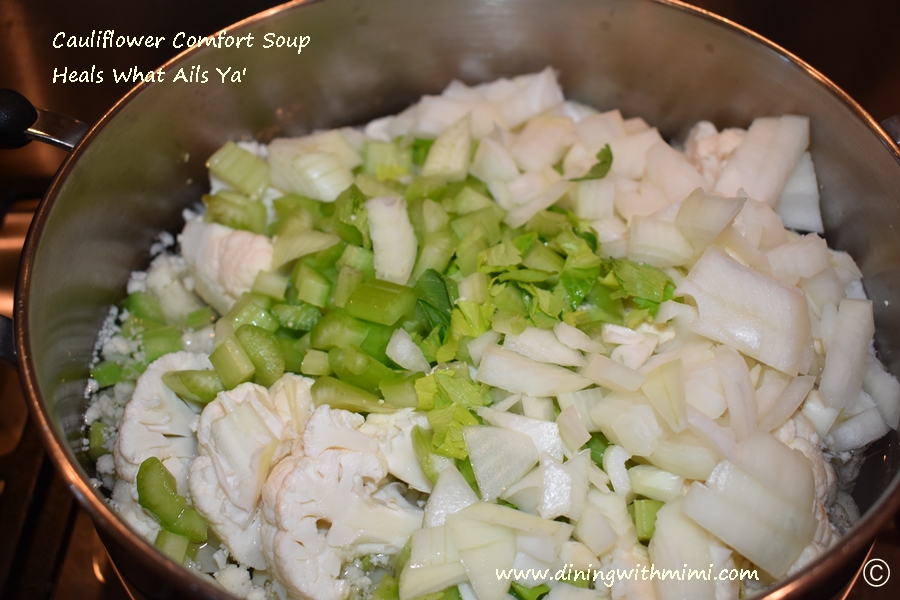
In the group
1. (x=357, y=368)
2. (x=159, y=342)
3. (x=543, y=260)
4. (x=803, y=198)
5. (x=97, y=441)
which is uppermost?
(x=803, y=198)

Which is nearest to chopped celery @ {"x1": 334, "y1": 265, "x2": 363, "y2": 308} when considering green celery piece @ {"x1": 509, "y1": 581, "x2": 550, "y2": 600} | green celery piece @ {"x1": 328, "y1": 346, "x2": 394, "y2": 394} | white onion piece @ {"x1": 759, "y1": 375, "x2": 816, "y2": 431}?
green celery piece @ {"x1": 328, "y1": 346, "x2": 394, "y2": 394}

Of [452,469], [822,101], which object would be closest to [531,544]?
[452,469]

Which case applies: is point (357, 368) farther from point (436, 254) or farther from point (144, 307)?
point (144, 307)

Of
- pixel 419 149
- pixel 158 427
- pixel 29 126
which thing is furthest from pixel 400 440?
pixel 29 126

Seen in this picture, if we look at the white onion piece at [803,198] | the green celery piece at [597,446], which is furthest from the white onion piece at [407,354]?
the white onion piece at [803,198]

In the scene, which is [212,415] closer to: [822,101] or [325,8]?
[325,8]

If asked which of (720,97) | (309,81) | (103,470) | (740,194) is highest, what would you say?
(720,97)
